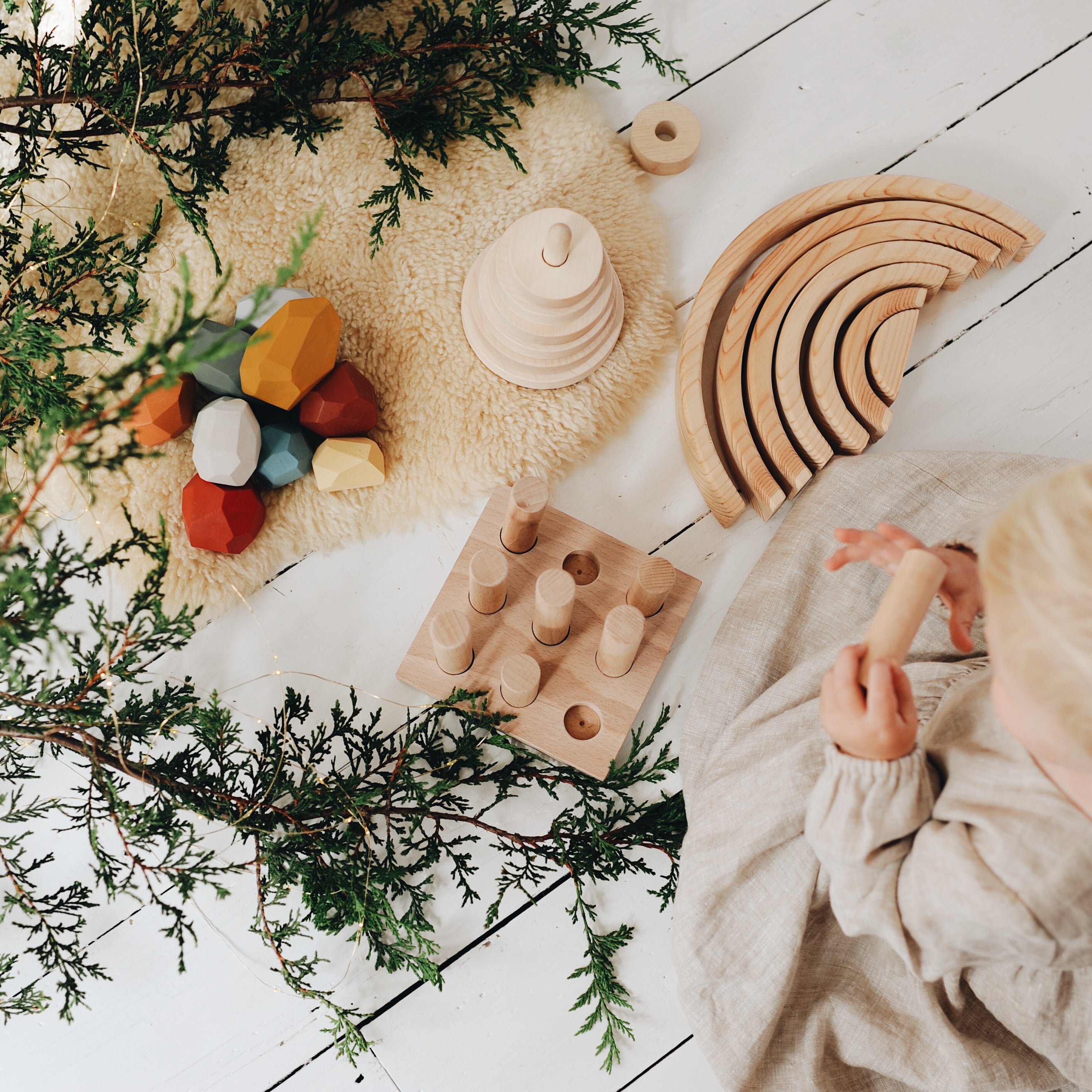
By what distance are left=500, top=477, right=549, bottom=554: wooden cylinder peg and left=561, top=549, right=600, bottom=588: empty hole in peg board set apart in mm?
67

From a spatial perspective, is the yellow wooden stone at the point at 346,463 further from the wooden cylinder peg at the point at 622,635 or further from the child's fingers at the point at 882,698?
the child's fingers at the point at 882,698

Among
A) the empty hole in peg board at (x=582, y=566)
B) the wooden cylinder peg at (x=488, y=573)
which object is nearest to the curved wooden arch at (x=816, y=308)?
the empty hole in peg board at (x=582, y=566)

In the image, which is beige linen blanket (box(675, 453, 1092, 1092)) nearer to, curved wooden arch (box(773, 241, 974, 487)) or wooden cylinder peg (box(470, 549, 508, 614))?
curved wooden arch (box(773, 241, 974, 487))

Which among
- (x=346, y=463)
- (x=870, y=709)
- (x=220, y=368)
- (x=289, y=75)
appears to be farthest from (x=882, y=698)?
(x=289, y=75)

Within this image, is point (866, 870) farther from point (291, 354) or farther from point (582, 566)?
point (291, 354)

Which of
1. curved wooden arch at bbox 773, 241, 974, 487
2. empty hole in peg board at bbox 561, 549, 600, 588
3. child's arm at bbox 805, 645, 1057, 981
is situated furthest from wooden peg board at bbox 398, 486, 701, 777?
child's arm at bbox 805, 645, 1057, 981

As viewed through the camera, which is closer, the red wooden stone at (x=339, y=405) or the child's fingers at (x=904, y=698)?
the child's fingers at (x=904, y=698)

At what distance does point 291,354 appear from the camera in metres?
0.94

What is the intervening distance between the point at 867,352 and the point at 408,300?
0.58 metres

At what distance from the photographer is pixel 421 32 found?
1115 millimetres

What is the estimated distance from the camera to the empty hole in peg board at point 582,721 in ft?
3.18

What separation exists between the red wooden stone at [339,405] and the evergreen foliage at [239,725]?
0.15 meters

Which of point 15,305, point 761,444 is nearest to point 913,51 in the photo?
point 761,444

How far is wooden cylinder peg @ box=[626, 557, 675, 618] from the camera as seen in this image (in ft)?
2.95
